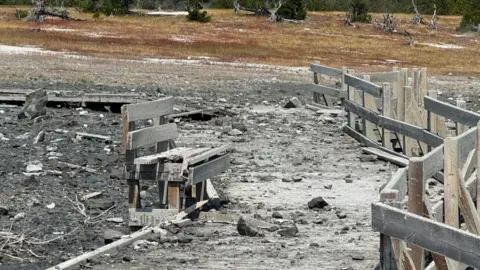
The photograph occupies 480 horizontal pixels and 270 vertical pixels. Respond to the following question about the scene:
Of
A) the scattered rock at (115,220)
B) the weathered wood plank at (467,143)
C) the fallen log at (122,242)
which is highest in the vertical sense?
the weathered wood plank at (467,143)

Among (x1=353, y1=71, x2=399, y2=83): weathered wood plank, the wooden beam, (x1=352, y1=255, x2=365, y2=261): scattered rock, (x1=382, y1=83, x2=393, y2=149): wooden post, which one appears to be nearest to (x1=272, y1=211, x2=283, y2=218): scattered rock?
(x1=352, y1=255, x2=365, y2=261): scattered rock

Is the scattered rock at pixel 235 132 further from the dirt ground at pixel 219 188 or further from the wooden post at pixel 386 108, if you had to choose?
the wooden post at pixel 386 108

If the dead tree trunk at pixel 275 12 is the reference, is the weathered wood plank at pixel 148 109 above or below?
above

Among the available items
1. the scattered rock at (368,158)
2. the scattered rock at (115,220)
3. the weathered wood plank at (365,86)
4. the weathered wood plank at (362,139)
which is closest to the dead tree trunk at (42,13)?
the weathered wood plank at (362,139)

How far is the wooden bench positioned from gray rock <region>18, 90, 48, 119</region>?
6720 millimetres

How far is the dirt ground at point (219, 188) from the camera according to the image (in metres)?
9.70

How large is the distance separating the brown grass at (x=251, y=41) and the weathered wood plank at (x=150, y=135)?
25.0 meters

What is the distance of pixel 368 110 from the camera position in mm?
17188

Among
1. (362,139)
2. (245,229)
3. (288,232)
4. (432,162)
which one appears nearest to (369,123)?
(362,139)

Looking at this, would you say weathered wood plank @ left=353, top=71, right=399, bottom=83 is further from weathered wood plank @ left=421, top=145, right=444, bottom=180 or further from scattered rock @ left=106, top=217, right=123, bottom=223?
weathered wood plank @ left=421, top=145, right=444, bottom=180

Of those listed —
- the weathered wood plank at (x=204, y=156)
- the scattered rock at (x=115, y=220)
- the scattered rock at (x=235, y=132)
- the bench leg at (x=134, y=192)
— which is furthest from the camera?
the scattered rock at (x=235, y=132)

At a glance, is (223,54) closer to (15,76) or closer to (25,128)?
(15,76)

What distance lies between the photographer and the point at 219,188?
13180 mm

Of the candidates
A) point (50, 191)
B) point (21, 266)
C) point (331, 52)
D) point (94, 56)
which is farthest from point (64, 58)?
point (21, 266)
